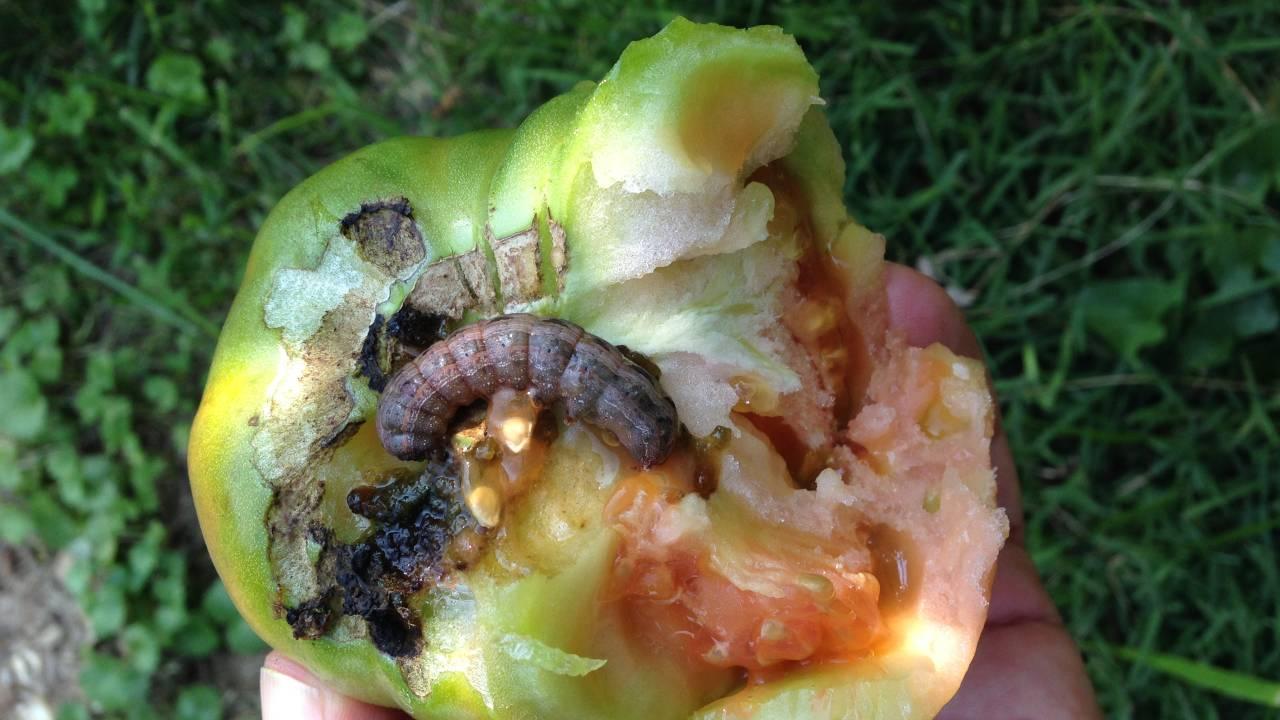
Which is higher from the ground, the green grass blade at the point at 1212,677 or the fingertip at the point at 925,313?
the fingertip at the point at 925,313

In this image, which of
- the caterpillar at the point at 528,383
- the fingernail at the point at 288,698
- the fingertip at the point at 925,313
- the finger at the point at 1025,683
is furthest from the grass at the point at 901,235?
the caterpillar at the point at 528,383

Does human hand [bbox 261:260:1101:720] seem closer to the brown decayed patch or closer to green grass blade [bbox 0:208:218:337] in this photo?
the brown decayed patch

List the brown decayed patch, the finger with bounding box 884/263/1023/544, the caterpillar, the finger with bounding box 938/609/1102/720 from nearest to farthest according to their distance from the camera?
1. the caterpillar
2. the brown decayed patch
3. the finger with bounding box 938/609/1102/720
4. the finger with bounding box 884/263/1023/544

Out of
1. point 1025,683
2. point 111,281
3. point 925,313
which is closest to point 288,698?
point 1025,683

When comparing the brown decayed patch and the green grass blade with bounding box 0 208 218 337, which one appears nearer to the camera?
the brown decayed patch

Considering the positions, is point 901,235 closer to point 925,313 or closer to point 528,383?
point 925,313

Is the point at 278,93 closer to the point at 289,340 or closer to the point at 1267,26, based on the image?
the point at 289,340

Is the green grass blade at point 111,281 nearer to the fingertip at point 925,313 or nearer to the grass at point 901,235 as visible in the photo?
the grass at point 901,235

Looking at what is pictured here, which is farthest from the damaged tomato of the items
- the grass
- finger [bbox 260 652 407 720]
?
the grass

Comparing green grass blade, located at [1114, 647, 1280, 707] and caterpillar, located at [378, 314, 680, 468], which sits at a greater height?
caterpillar, located at [378, 314, 680, 468]
